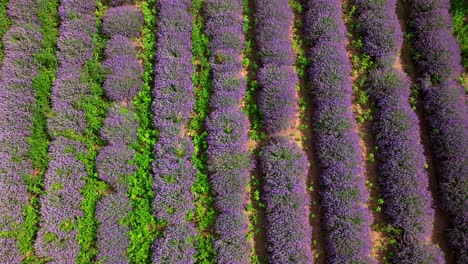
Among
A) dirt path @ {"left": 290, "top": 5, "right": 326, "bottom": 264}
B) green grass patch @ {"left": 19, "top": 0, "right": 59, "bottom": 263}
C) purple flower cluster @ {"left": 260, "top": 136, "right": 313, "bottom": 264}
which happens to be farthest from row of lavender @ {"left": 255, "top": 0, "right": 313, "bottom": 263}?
green grass patch @ {"left": 19, "top": 0, "right": 59, "bottom": 263}

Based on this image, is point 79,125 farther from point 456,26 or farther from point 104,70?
point 456,26

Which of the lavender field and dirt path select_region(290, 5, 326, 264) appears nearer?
the lavender field

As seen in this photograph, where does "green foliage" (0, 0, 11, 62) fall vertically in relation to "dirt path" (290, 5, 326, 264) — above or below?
above

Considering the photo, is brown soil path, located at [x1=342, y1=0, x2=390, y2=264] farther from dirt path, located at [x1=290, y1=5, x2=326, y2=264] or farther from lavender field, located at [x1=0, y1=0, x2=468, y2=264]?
dirt path, located at [x1=290, y1=5, x2=326, y2=264]

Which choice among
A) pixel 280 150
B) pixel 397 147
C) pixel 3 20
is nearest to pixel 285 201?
pixel 280 150

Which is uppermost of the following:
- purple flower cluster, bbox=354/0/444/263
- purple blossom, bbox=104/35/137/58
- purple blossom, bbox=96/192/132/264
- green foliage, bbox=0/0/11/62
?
green foliage, bbox=0/0/11/62

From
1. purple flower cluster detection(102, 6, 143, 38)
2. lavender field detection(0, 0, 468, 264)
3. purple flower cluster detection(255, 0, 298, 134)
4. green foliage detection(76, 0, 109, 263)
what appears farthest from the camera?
purple flower cluster detection(102, 6, 143, 38)
